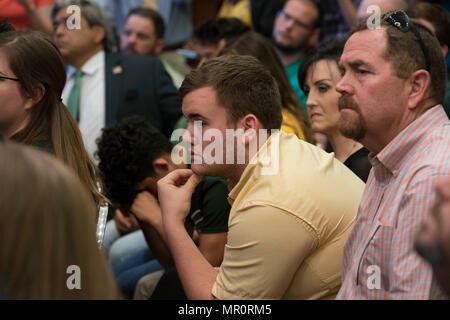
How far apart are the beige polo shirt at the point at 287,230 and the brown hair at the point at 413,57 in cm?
43

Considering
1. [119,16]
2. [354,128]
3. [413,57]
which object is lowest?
[354,128]

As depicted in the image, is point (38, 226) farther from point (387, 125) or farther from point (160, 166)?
point (160, 166)

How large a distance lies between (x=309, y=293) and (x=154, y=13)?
3780mm

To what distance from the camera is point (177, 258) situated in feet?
7.79

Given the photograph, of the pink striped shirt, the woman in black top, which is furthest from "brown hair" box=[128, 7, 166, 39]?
the pink striped shirt

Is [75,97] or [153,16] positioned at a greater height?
[153,16]

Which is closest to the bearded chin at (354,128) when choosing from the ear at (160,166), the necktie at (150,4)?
the ear at (160,166)

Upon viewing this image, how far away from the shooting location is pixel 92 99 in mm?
4570

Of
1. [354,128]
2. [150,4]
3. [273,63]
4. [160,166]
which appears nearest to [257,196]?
[354,128]

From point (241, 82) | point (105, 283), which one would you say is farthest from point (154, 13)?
point (105, 283)

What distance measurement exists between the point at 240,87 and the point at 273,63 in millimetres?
1376

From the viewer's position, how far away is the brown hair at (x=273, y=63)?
3629 millimetres
